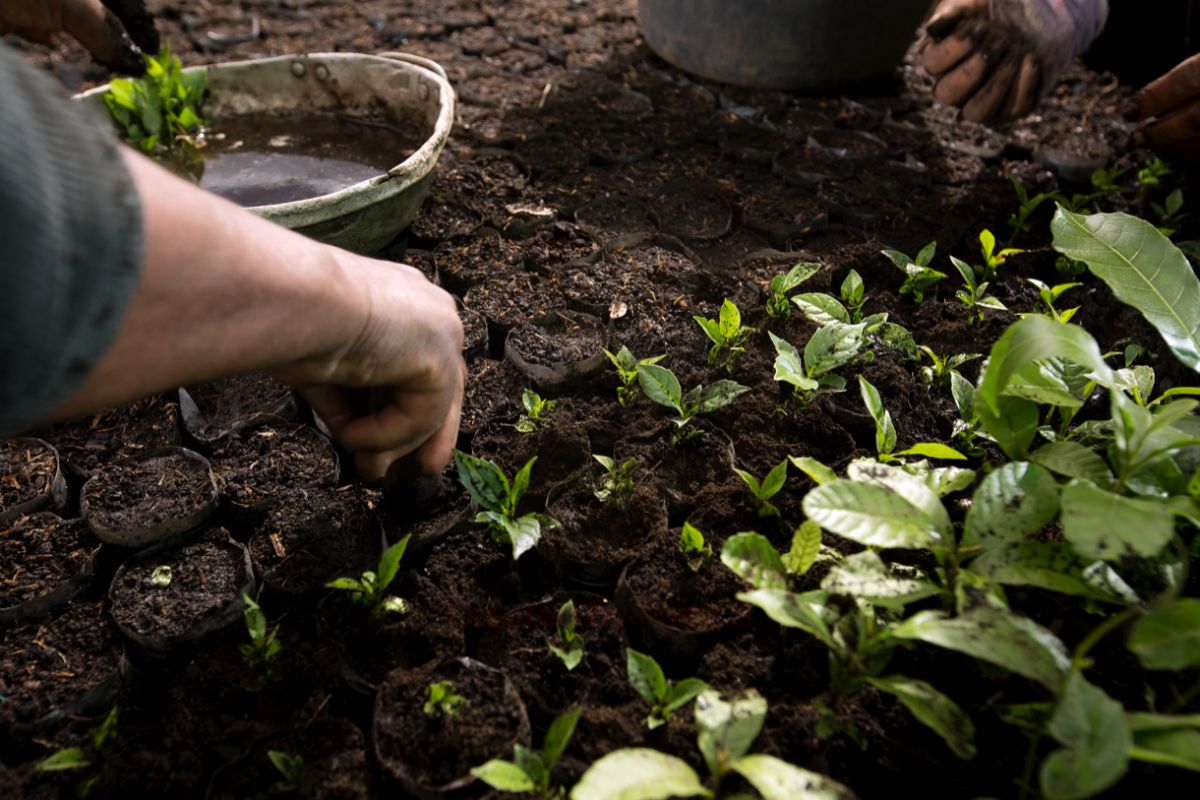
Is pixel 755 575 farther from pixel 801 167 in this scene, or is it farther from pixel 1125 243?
pixel 801 167

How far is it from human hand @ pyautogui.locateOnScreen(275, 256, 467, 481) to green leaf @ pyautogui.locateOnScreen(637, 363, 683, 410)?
34 cm

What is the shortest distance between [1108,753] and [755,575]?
42 centimetres

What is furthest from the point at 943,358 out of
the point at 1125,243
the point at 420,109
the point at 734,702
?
the point at 420,109

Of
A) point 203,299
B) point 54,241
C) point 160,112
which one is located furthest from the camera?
point 160,112

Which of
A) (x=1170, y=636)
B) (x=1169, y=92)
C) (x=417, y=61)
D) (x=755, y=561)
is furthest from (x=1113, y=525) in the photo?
(x=417, y=61)

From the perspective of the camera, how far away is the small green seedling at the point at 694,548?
4.01 feet

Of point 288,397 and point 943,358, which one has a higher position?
point 943,358

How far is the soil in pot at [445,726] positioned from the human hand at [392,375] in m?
0.34

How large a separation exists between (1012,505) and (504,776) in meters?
0.74

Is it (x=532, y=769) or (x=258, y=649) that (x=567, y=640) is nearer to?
(x=532, y=769)

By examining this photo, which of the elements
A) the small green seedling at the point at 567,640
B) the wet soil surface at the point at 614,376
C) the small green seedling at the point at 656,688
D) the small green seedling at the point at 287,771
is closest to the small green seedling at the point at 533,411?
the wet soil surface at the point at 614,376

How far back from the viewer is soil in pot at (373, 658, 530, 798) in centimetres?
102

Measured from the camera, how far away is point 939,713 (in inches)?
37.0

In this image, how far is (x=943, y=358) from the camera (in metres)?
1.65
